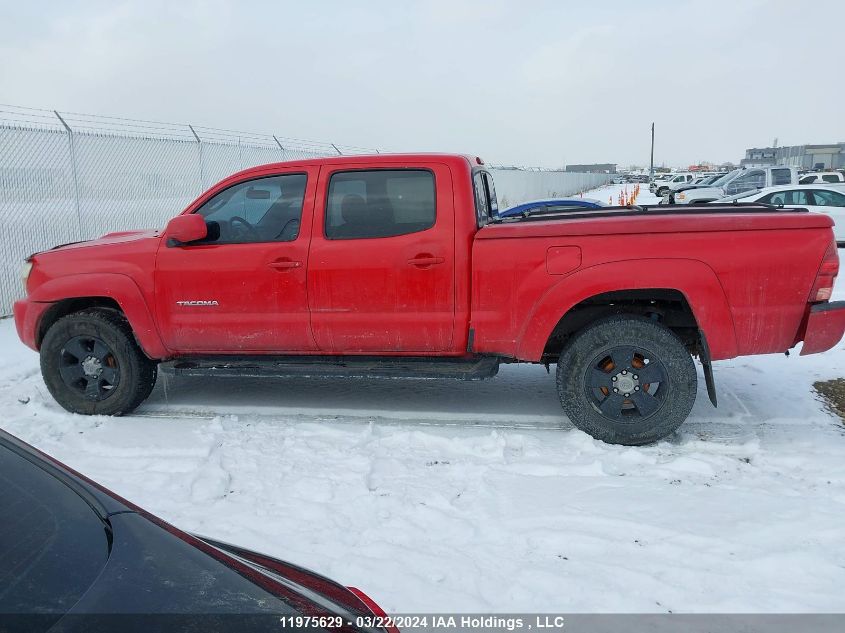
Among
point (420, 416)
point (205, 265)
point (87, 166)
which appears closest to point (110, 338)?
point (205, 265)

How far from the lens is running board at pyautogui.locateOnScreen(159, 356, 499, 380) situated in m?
4.86

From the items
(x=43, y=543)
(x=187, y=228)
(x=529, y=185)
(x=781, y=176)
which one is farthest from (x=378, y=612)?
(x=529, y=185)

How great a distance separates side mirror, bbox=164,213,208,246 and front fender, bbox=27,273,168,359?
1.92 ft

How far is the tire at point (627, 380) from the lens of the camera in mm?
4508

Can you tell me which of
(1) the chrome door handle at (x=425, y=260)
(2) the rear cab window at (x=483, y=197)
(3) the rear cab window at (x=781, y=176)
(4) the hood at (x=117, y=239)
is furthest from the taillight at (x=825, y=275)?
(3) the rear cab window at (x=781, y=176)

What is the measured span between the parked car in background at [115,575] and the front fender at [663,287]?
2.88 m

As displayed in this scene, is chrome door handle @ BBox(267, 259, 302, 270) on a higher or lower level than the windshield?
higher

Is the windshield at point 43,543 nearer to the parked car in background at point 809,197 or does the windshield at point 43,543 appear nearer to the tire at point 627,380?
the tire at point 627,380

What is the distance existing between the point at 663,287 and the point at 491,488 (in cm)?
167

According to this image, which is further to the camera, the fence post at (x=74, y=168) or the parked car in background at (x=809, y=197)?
the parked car in background at (x=809, y=197)

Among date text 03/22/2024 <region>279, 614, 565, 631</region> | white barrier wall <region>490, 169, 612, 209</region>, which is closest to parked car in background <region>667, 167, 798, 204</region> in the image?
white barrier wall <region>490, 169, 612, 209</region>

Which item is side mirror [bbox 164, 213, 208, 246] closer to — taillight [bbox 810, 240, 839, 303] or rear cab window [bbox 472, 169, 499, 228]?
rear cab window [bbox 472, 169, 499, 228]

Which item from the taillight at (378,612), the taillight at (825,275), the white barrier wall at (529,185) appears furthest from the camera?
the white barrier wall at (529,185)

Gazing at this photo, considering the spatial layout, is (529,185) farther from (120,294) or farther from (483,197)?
(120,294)
